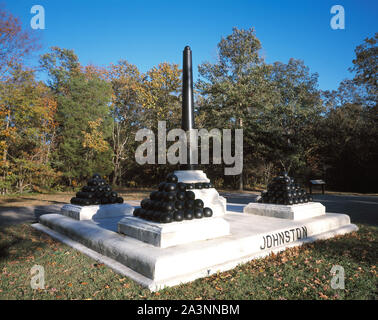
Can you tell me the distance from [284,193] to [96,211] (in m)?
5.59

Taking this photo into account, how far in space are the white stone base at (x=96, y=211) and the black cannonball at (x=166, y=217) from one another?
3596 mm

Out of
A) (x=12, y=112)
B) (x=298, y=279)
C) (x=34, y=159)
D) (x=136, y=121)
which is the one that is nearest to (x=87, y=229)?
(x=298, y=279)

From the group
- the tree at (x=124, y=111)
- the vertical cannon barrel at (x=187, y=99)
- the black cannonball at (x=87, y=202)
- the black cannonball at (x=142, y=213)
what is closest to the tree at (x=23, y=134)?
the tree at (x=124, y=111)

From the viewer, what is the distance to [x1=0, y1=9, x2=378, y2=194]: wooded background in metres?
17.7

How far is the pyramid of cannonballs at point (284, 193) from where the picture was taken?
7653mm

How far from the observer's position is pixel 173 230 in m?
4.74

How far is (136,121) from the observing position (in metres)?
28.6

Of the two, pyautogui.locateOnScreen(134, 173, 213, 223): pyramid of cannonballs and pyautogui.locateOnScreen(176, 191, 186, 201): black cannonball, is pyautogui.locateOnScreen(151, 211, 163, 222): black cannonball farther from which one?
pyautogui.locateOnScreen(176, 191, 186, 201): black cannonball

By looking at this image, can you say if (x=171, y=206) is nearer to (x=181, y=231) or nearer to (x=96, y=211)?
(x=181, y=231)

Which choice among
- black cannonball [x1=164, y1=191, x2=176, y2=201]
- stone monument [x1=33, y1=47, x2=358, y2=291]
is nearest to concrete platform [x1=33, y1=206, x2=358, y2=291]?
stone monument [x1=33, y1=47, x2=358, y2=291]

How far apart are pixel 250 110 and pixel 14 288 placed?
1973 cm

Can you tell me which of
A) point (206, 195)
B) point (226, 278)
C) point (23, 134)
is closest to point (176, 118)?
point (23, 134)

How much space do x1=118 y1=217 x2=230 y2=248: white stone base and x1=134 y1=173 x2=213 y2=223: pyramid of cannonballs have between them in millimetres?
105
